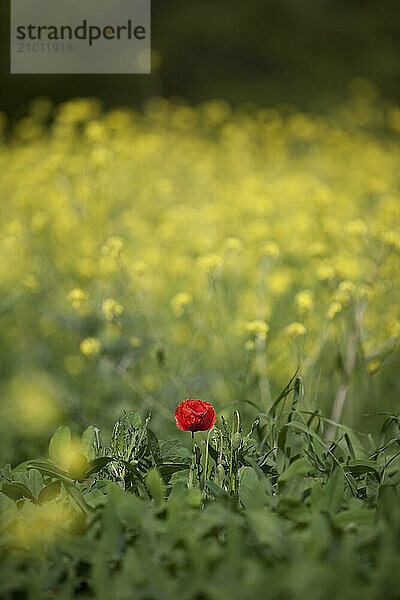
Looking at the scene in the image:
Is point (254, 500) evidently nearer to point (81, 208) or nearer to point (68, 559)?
point (68, 559)

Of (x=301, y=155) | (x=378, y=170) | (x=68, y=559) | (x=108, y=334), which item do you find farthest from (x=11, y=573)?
(x=301, y=155)

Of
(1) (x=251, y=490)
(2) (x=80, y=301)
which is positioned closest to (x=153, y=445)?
(1) (x=251, y=490)

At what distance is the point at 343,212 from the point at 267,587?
2.85m

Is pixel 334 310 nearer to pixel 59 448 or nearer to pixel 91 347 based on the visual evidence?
pixel 91 347

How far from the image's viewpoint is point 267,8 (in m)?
6.64

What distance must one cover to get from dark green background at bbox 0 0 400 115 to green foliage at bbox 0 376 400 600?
5.58 metres

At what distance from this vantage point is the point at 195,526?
85 centimetres

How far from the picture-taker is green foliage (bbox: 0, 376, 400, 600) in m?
0.72

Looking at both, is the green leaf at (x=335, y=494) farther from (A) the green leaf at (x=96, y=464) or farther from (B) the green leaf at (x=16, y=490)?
(B) the green leaf at (x=16, y=490)

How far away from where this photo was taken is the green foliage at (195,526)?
2.37 ft

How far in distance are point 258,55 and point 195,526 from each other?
644 cm

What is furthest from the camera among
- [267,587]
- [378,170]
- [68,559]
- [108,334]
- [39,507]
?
[378,170]

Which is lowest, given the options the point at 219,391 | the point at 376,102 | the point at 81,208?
the point at 219,391

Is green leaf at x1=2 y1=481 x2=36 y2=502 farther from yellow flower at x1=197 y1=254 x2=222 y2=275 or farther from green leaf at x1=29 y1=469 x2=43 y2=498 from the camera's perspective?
yellow flower at x1=197 y1=254 x2=222 y2=275
